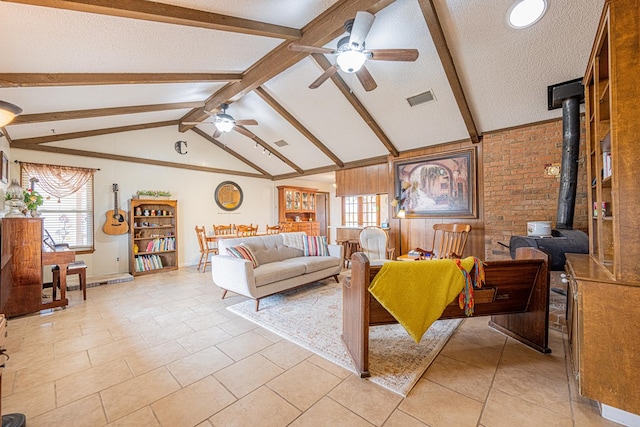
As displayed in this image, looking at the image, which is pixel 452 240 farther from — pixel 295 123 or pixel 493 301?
pixel 295 123

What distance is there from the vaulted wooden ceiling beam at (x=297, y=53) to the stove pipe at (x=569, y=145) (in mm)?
2446

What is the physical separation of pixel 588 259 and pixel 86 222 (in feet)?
24.1

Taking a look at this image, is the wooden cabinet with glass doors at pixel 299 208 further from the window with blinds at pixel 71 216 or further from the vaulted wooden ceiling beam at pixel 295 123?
the window with blinds at pixel 71 216

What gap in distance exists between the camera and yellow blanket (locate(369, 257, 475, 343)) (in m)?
1.89

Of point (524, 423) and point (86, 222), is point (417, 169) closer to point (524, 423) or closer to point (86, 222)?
point (524, 423)

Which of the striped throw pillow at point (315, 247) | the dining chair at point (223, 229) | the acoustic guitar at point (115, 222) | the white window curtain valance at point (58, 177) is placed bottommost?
the striped throw pillow at point (315, 247)

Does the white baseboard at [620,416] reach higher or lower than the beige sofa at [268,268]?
lower

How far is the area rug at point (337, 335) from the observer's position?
2.02 m

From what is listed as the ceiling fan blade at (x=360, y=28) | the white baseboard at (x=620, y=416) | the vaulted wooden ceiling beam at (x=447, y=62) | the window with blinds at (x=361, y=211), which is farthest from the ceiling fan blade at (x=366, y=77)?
the window with blinds at (x=361, y=211)

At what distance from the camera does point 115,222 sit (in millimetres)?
5242

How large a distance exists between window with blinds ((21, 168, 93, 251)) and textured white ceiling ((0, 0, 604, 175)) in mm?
963

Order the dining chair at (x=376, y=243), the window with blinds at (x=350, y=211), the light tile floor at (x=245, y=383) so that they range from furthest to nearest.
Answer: the window with blinds at (x=350, y=211) < the dining chair at (x=376, y=243) < the light tile floor at (x=245, y=383)

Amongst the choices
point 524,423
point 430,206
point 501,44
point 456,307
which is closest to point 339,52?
point 501,44

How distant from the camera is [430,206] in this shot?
5117 mm
